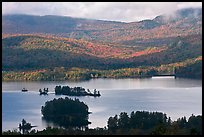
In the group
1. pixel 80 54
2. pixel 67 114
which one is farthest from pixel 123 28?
pixel 67 114

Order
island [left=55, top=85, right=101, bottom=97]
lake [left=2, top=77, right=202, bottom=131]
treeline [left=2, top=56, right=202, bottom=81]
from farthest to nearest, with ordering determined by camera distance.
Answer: treeline [left=2, top=56, right=202, bottom=81] < island [left=55, top=85, right=101, bottom=97] < lake [left=2, top=77, right=202, bottom=131]

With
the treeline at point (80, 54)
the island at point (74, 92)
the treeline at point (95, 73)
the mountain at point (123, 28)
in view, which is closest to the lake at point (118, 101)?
the island at point (74, 92)

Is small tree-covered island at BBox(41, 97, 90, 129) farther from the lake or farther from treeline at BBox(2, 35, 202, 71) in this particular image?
treeline at BBox(2, 35, 202, 71)

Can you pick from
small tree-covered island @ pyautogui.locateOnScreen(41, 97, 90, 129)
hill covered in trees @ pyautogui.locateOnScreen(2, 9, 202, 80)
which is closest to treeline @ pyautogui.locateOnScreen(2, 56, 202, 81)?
hill covered in trees @ pyautogui.locateOnScreen(2, 9, 202, 80)

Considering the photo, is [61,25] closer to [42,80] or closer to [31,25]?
[31,25]

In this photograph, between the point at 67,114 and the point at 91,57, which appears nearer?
the point at 67,114

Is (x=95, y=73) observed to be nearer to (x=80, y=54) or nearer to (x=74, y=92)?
(x=74, y=92)

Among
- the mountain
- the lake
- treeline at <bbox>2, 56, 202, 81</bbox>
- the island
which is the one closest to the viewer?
the lake

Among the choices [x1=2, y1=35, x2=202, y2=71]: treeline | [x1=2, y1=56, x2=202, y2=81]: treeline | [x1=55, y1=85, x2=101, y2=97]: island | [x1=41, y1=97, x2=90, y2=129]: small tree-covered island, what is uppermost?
[x1=2, y1=35, x2=202, y2=71]: treeline
